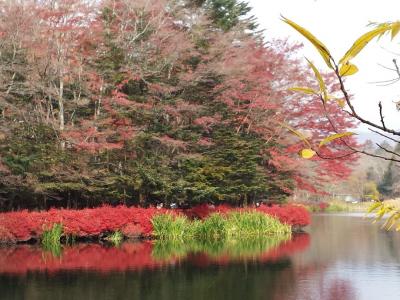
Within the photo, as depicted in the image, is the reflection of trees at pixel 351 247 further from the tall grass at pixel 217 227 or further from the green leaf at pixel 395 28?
the green leaf at pixel 395 28

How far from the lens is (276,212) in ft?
65.4

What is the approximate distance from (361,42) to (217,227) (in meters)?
17.3

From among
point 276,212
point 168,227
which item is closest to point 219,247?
point 168,227

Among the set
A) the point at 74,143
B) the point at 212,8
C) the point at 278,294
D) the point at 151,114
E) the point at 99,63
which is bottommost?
the point at 278,294

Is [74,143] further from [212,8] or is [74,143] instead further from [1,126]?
[212,8]

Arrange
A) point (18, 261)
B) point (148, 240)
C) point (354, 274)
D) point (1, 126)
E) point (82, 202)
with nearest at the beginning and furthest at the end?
point (354, 274)
point (18, 261)
point (1, 126)
point (148, 240)
point (82, 202)

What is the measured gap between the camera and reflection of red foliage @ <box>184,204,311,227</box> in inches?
740

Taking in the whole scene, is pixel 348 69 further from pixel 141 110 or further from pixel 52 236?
pixel 141 110

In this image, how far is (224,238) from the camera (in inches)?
694

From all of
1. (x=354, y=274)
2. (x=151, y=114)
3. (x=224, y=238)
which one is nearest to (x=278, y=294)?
(x=354, y=274)

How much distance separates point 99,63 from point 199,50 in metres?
3.94

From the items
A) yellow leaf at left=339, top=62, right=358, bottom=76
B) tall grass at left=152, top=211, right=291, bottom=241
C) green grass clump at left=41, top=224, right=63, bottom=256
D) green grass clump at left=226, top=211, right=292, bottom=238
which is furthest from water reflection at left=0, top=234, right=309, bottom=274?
yellow leaf at left=339, top=62, right=358, bottom=76

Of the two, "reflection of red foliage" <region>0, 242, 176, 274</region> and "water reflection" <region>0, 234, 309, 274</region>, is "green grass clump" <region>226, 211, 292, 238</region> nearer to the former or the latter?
"water reflection" <region>0, 234, 309, 274</region>

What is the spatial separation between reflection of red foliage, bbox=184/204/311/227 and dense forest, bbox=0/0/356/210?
0.62 meters
